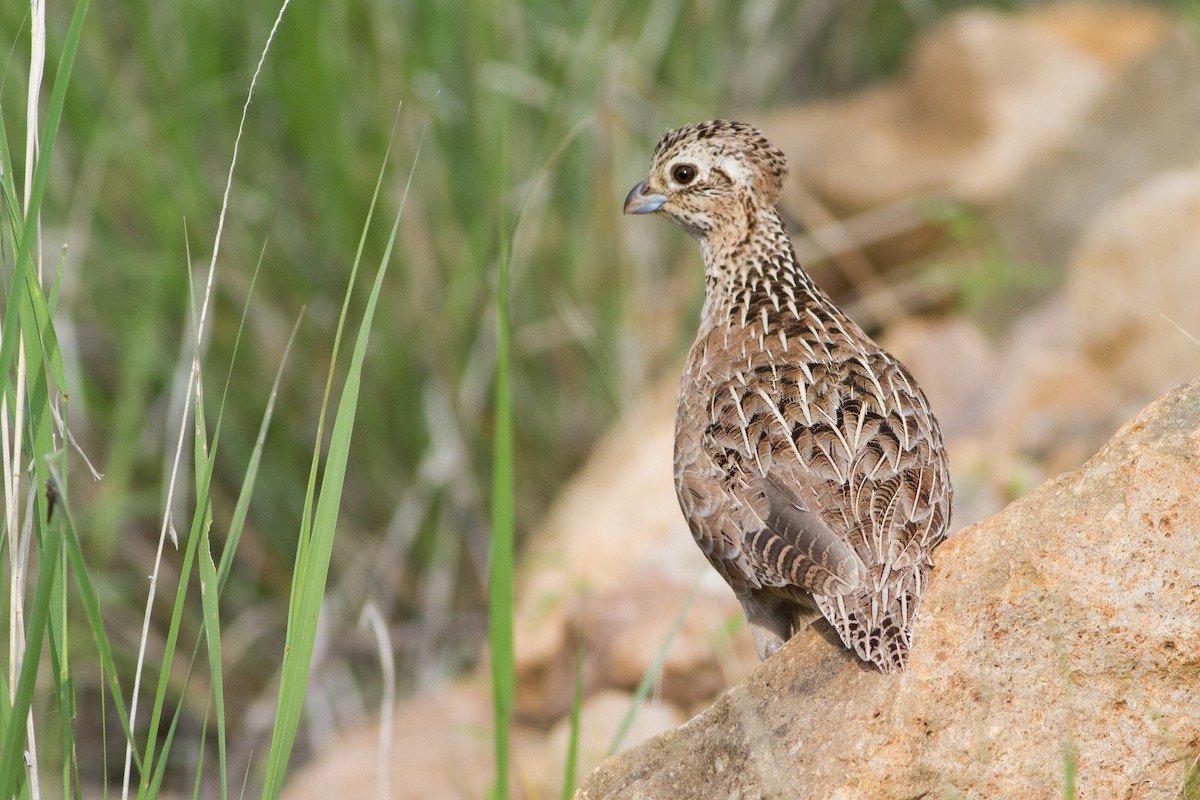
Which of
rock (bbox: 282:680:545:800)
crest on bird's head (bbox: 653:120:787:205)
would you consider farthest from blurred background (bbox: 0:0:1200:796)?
crest on bird's head (bbox: 653:120:787:205)

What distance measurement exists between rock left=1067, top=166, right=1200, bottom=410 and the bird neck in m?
2.86

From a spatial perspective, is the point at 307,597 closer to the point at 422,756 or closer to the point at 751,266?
the point at 751,266

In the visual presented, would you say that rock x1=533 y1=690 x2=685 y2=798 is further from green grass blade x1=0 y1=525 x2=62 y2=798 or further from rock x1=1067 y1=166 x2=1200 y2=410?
green grass blade x1=0 y1=525 x2=62 y2=798

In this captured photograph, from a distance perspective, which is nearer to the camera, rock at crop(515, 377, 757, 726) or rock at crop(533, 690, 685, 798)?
rock at crop(533, 690, 685, 798)

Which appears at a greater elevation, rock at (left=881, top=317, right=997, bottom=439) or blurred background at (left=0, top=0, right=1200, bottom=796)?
blurred background at (left=0, top=0, right=1200, bottom=796)

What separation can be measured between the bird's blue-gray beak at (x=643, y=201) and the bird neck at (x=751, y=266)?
22 cm

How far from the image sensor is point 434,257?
828 centimetres

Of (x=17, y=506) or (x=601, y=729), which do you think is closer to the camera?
(x=17, y=506)

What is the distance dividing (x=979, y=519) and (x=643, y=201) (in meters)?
1.86

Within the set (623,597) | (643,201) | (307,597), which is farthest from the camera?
(623,597)

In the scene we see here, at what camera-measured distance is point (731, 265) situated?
15.8 ft

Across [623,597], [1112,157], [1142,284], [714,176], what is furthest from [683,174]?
[1112,157]

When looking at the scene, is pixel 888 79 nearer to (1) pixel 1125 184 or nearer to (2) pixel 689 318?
(1) pixel 1125 184

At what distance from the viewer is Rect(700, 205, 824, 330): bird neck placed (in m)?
4.71
